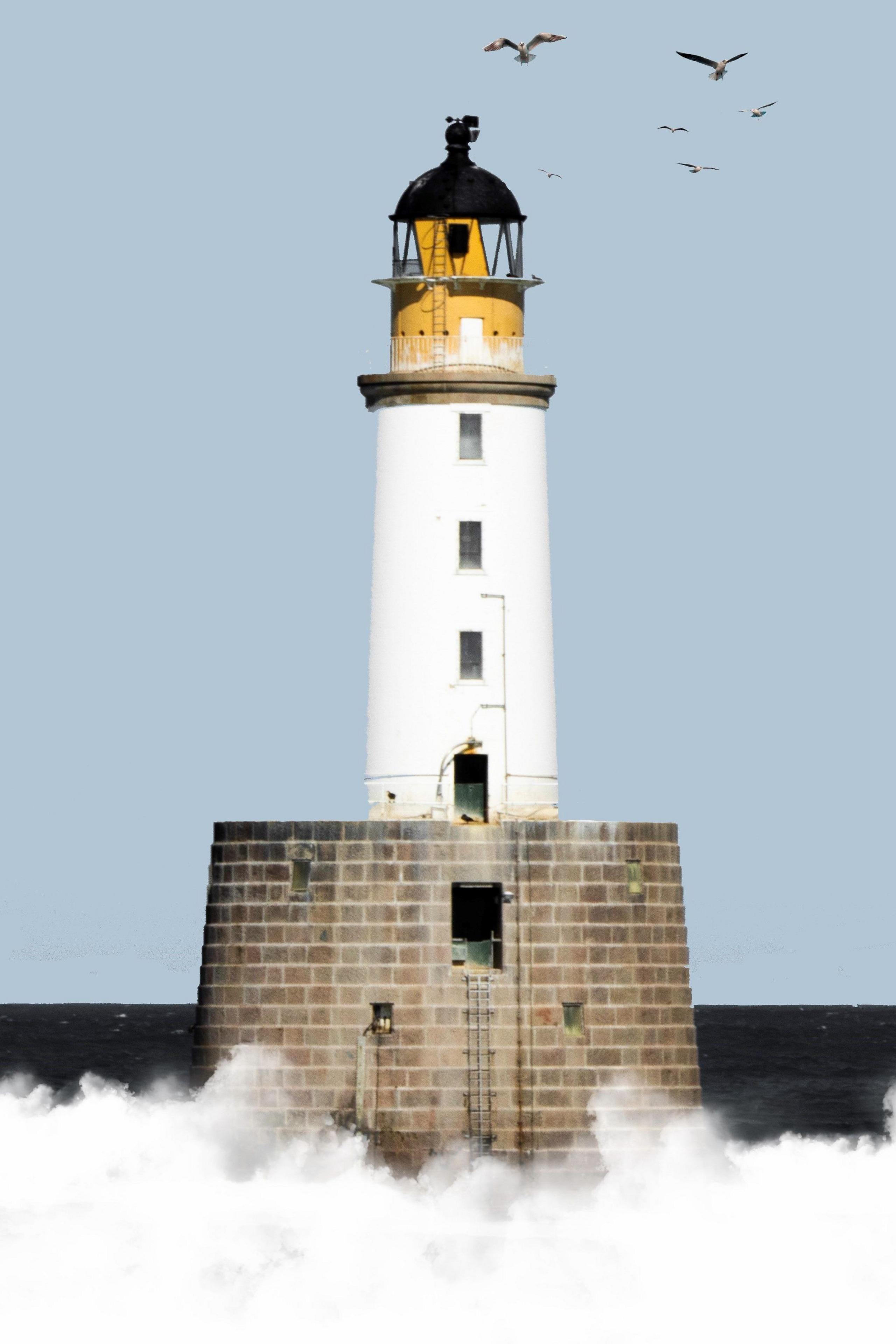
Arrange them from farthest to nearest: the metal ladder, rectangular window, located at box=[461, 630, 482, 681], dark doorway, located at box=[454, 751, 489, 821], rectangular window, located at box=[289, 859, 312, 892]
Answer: rectangular window, located at box=[461, 630, 482, 681]
dark doorway, located at box=[454, 751, 489, 821]
rectangular window, located at box=[289, 859, 312, 892]
the metal ladder

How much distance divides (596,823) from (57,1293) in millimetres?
11497

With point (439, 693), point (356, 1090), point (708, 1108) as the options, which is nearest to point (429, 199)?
point (439, 693)

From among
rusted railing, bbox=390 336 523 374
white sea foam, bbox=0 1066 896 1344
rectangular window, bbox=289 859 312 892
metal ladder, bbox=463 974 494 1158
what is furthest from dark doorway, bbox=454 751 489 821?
rusted railing, bbox=390 336 523 374

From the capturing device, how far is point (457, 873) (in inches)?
1988

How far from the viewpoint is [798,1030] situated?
18112cm

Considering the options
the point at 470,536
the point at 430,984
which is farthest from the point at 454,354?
the point at 430,984

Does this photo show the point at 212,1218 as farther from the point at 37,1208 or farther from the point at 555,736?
the point at 555,736

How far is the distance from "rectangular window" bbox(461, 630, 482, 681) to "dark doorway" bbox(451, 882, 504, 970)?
143 inches

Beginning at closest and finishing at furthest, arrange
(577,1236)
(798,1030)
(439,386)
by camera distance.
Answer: (577,1236)
(439,386)
(798,1030)

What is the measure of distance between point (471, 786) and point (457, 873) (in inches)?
85.8

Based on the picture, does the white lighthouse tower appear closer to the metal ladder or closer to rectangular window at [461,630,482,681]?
rectangular window at [461,630,482,681]

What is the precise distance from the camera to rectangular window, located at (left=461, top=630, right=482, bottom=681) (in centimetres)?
5216

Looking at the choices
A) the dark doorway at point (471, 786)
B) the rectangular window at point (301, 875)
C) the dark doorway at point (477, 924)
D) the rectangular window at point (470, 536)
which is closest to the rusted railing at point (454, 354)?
the rectangular window at point (470, 536)

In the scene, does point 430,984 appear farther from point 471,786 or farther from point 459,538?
point 459,538
